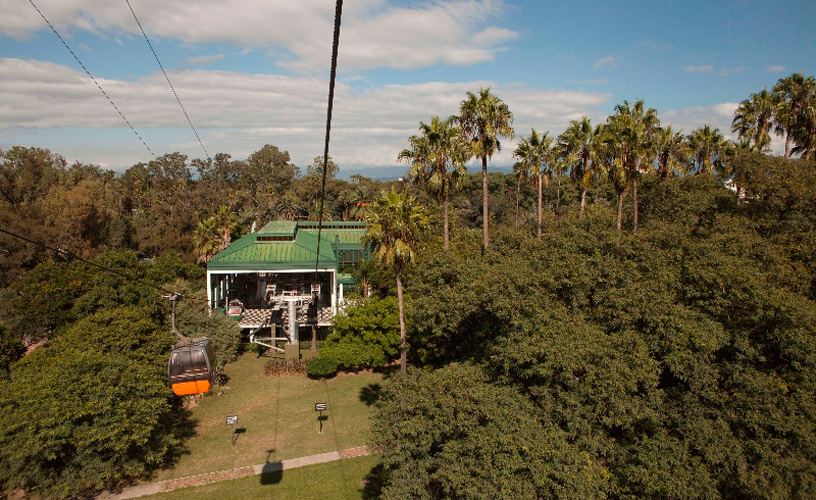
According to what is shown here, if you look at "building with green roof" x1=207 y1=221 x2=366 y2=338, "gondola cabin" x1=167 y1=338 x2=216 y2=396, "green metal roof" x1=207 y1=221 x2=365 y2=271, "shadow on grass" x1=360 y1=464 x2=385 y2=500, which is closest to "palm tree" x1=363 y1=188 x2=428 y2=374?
"shadow on grass" x1=360 y1=464 x2=385 y2=500

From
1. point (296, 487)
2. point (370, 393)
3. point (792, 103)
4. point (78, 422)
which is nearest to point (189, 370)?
point (78, 422)

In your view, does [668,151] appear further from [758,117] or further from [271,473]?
[271,473]

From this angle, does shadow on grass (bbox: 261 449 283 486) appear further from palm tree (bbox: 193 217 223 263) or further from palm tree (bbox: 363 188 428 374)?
palm tree (bbox: 193 217 223 263)

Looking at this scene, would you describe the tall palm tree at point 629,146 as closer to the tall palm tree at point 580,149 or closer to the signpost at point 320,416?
the tall palm tree at point 580,149

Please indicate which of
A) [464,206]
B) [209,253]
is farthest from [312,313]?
[464,206]

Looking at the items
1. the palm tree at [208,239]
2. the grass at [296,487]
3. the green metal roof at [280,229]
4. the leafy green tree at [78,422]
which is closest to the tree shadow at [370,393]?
the grass at [296,487]

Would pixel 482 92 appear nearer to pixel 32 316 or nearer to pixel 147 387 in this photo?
pixel 147 387
